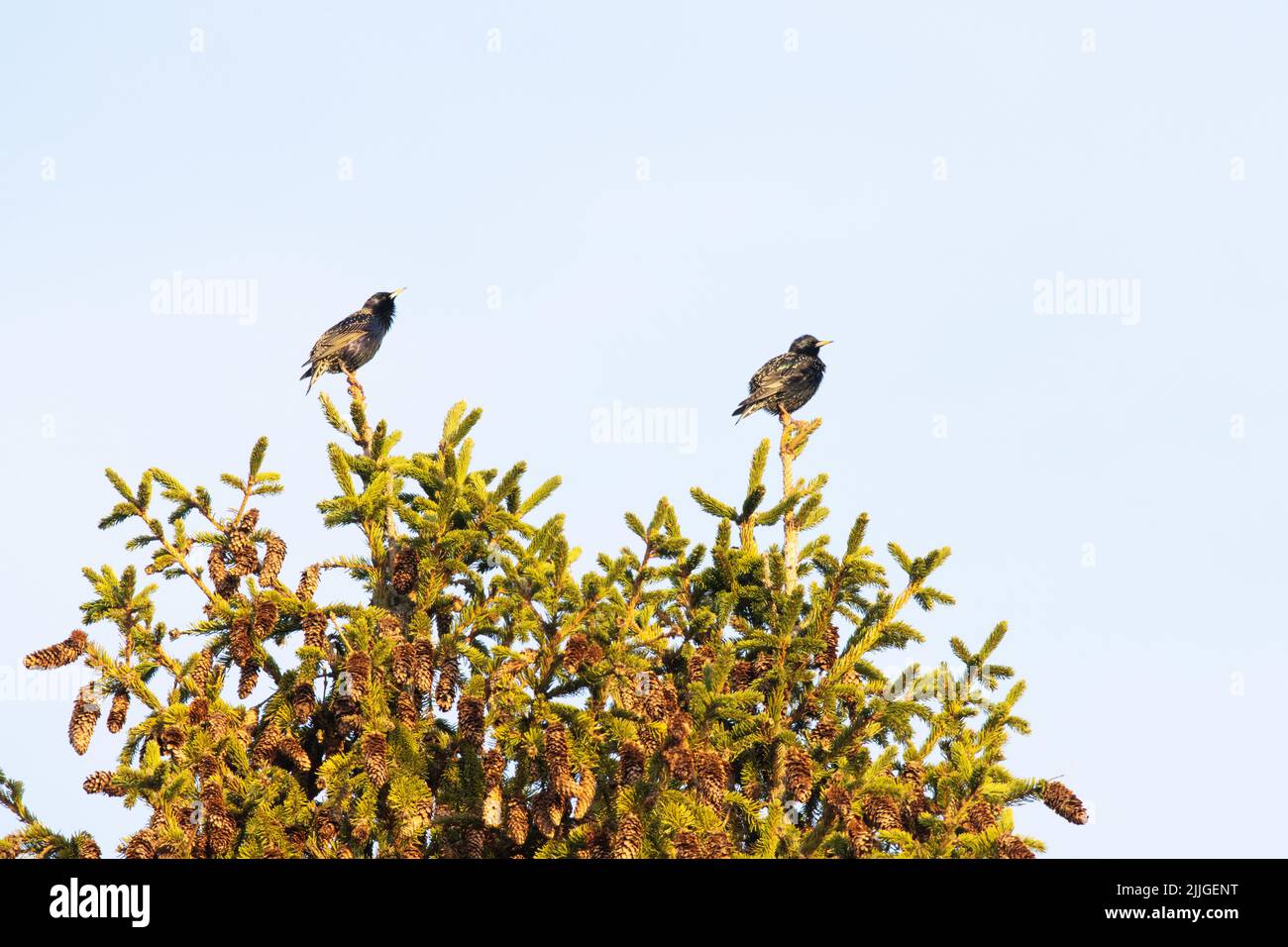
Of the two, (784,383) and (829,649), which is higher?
(784,383)

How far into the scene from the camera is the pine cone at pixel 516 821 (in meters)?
7.68

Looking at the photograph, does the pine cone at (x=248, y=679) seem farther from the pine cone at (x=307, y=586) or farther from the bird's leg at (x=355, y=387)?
the bird's leg at (x=355, y=387)

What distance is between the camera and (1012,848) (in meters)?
7.26

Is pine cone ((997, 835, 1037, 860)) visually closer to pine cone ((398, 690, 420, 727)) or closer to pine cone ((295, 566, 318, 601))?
pine cone ((398, 690, 420, 727))

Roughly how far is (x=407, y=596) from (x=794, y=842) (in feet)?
9.86

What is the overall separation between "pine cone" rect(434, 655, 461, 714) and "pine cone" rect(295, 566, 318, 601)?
102 centimetres

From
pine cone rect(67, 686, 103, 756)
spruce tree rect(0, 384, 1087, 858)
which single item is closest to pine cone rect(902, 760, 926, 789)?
spruce tree rect(0, 384, 1087, 858)

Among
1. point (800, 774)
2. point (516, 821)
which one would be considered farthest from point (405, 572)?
point (800, 774)

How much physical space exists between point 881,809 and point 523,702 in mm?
2107

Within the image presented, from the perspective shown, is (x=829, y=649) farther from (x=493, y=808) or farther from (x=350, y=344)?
(x=350, y=344)

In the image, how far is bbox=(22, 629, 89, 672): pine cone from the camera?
7.89 metres
